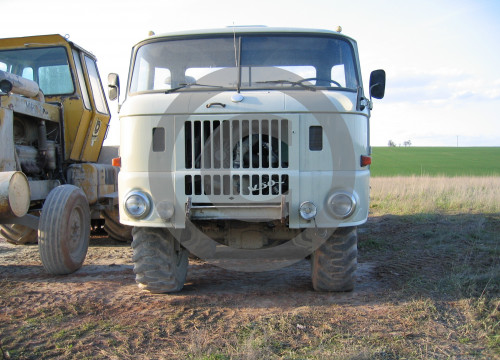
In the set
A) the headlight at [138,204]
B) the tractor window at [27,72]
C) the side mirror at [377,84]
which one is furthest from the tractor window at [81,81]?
the side mirror at [377,84]

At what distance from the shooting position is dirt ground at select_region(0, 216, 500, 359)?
3.41m

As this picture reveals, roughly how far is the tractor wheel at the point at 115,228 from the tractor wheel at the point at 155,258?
357 cm

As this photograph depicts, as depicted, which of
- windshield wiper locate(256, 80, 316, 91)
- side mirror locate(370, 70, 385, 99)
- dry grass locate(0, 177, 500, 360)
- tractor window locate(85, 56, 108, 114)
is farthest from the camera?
tractor window locate(85, 56, 108, 114)

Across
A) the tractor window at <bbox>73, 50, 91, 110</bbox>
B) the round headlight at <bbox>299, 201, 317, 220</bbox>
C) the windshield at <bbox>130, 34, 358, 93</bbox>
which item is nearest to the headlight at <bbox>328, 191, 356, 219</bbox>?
the round headlight at <bbox>299, 201, 317, 220</bbox>

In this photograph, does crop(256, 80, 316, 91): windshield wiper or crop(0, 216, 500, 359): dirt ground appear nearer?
crop(0, 216, 500, 359): dirt ground

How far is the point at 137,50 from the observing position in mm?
5102

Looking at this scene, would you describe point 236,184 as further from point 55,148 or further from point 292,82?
point 55,148

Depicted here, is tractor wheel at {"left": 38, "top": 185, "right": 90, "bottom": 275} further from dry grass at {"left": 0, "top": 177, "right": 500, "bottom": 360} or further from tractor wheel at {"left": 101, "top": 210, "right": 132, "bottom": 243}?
tractor wheel at {"left": 101, "top": 210, "right": 132, "bottom": 243}

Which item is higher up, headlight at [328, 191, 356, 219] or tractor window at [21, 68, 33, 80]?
tractor window at [21, 68, 33, 80]

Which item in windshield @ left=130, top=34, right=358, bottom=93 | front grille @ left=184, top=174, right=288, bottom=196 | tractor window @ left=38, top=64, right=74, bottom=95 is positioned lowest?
front grille @ left=184, top=174, right=288, bottom=196

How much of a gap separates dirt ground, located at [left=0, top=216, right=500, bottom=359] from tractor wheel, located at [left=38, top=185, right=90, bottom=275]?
0.60 feet

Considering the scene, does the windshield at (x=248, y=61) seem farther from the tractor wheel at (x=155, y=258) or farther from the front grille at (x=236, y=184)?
the tractor wheel at (x=155, y=258)

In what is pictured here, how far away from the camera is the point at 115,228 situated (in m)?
8.23

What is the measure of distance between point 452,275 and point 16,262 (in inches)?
224
